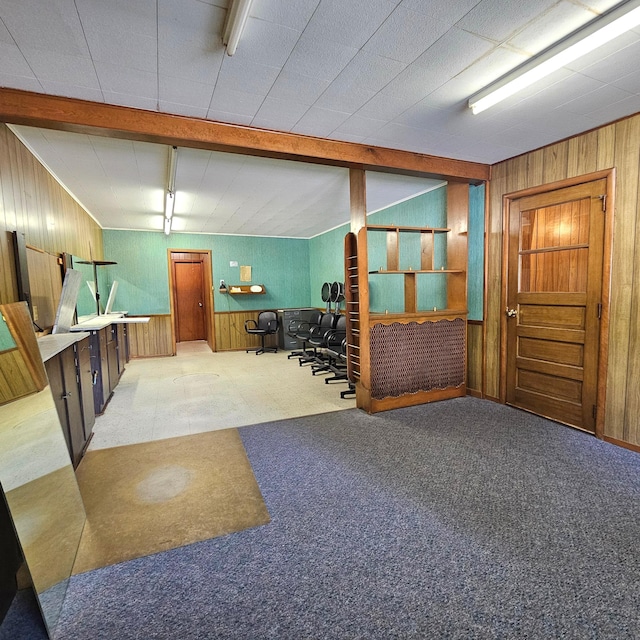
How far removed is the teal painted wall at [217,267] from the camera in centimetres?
712

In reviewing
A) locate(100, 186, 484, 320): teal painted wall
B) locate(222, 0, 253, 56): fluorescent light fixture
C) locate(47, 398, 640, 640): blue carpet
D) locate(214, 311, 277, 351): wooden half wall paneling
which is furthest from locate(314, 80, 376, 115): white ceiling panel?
locate(214, 311, 277, 351): wooden half wall paneling

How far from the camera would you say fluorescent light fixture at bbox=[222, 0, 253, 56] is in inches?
60.8

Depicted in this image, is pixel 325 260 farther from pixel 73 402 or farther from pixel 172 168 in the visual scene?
pixel 73 402

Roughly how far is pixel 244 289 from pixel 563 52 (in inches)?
266

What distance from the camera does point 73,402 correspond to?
2617 mm

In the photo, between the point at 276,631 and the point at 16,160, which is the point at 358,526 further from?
the point at 16,160

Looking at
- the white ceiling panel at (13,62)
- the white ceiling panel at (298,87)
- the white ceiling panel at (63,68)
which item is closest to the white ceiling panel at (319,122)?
the white ceiling panel at (298,87)

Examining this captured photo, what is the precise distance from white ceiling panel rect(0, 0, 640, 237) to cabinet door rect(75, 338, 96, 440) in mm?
1820

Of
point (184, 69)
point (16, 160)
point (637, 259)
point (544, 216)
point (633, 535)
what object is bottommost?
point (633, 535)

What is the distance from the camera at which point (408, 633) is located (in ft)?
4.30

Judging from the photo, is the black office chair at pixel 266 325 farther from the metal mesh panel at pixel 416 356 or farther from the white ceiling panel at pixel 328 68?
the white ceiling panel at pixel 328 68

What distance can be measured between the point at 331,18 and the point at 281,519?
8.73ft

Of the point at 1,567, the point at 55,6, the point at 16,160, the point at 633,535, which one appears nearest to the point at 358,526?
the point at 633,535

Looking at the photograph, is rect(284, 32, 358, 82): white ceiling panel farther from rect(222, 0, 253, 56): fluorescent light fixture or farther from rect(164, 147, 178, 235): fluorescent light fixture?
rect(164, 147, 178, 235): fluorescent light fixture
